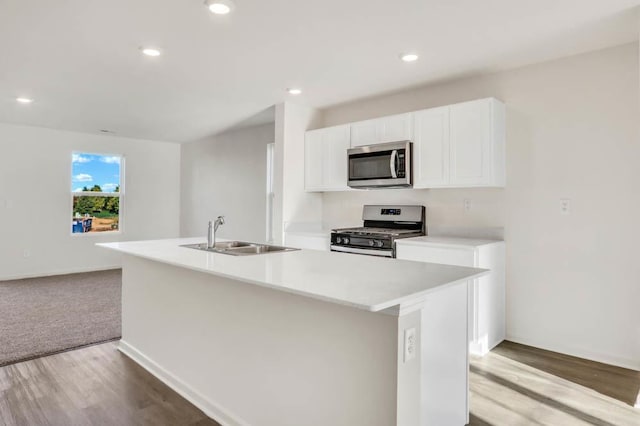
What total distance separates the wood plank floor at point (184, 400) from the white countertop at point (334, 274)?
2.85 ft

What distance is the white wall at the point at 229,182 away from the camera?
5926 mm

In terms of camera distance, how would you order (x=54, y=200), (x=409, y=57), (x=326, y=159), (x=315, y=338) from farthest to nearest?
(x=54, y=200)
(x=326, y=159)
(x=409, y=57)
(x=315, y=338)

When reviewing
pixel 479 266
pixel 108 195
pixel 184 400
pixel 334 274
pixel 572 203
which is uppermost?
pixel 108 195

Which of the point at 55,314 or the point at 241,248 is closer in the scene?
the point at 241,248

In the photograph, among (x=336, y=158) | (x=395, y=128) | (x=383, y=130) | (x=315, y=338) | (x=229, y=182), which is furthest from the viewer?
(x=229, y=182)

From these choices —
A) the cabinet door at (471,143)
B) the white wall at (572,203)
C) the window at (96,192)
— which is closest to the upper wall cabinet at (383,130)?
the cabinet door at (471,143)

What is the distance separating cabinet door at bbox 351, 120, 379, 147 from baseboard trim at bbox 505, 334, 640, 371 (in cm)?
220

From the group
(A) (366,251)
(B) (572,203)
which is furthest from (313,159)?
(B) (572,203)

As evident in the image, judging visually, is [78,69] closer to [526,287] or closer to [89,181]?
[89,181]

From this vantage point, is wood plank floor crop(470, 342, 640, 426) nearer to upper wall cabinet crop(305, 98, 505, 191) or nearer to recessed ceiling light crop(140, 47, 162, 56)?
upper wall cabinet crop(305, 98, 505, 191)

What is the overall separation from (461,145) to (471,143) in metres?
0.08

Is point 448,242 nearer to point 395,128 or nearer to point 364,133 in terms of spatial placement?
point 395,128

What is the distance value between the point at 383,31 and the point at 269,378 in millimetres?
2258

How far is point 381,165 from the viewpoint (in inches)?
151
